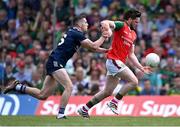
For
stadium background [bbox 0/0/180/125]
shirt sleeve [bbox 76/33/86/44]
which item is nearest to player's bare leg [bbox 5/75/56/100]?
shirt sleeve [bbox 76/33/86/44]

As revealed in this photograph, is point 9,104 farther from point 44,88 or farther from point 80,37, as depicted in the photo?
point 80,37

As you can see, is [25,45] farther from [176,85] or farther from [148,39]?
[176,85]

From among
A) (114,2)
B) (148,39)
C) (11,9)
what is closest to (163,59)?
(148,39)

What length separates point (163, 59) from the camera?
24.9 m

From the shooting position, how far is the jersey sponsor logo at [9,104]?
22.6m

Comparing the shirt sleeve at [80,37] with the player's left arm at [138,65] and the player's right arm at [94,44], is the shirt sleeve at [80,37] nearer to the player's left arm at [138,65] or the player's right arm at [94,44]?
the player's right arm at [94,44]

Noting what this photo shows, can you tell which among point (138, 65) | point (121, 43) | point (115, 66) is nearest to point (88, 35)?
point (138, 65)

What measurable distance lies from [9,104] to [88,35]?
4.16 m

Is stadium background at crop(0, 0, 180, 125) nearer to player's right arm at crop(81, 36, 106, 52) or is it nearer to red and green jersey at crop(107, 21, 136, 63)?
red and green jersey at crop(107, 21, 136, 63)

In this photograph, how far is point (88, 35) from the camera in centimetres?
2567

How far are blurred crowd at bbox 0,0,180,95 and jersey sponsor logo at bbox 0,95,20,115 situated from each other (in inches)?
48.4

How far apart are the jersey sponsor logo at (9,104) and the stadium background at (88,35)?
11 centimetres

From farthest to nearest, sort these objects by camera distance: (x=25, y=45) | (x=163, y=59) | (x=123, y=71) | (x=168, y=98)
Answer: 1. (x=25, y=45)
2. (x=163, y=59)
3. (x=168, y=98)
4. (x=123, y=71)

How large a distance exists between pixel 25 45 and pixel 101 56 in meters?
2.77
